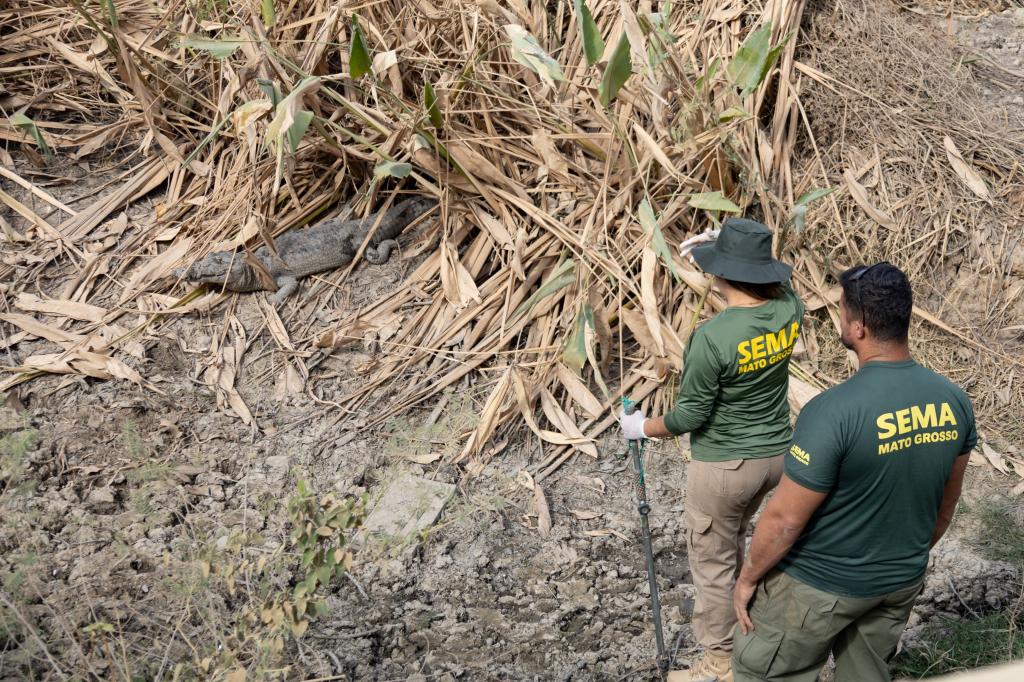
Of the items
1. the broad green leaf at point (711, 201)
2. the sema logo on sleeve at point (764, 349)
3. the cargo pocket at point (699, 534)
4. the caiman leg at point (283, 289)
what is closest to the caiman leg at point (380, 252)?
the caiman leg at point (283, 289)

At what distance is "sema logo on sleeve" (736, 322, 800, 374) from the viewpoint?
276 centimetres

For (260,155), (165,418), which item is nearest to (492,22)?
(260,155)

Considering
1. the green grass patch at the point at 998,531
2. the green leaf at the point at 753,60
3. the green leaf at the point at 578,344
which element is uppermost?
the green leaf at the point at 753,60

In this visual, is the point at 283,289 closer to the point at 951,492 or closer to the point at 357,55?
the point at 357,55

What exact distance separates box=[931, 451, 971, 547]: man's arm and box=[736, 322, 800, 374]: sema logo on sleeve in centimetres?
68

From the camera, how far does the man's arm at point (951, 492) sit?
2334 mm

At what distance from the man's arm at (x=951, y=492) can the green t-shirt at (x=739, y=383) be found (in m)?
0.62

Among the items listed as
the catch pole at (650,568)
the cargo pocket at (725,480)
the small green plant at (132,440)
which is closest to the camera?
the cargo pocket at (725,480)

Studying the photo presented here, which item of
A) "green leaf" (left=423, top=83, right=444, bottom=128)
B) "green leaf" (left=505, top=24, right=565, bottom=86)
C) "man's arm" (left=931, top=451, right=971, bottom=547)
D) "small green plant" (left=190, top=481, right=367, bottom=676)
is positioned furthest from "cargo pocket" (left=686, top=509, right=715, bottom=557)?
"green leaf" (left=423, top=83, right=444, bottom=128)

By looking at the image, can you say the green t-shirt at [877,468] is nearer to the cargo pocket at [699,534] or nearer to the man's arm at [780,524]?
the man's arm at [780,524]

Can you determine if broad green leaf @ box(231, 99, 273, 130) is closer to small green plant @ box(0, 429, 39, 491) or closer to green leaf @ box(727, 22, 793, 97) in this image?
small green plant @ box(0, 429, 39, 491)

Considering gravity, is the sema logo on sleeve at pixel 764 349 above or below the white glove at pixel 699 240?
below

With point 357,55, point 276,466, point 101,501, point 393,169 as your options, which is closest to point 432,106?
point 393,169

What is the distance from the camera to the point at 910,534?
7.54 ft
